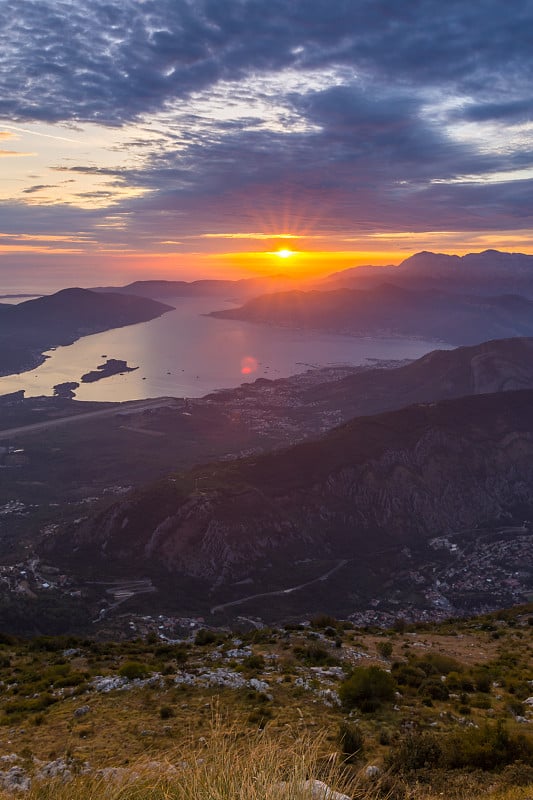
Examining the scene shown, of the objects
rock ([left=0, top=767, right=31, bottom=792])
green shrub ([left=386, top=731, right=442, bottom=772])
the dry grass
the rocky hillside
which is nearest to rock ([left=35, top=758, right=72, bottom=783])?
rock ([left=0, top=767, right=31, bottom=792])

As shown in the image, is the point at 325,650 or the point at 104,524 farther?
the point at 104,524

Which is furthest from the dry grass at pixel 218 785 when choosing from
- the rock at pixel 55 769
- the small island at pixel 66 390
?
the small island at pixel 66 390

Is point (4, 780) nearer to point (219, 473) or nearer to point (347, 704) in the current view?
point (347, 704)

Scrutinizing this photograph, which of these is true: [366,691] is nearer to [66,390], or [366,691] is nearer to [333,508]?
[333,508]

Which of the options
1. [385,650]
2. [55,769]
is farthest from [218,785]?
[385,650]

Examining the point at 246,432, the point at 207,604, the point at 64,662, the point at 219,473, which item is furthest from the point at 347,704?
the point at 246,432

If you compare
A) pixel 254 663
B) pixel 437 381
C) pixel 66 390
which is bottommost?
pixel 66 390

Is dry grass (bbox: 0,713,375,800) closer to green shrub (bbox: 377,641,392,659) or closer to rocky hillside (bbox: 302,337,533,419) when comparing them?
A: green shrub (bbox: 377,641,392,659)
